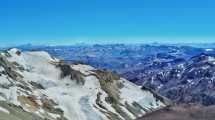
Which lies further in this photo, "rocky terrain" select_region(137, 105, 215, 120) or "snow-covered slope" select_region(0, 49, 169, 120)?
"snow-covered slope" select_region(0, 49, 169, 120)

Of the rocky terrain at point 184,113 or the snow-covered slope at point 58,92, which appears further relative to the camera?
the snow-covered slope at point 58,92

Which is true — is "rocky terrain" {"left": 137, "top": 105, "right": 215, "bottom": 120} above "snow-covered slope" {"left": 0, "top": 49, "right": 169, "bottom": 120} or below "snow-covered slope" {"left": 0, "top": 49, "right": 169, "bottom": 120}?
above

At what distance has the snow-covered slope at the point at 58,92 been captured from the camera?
146 m

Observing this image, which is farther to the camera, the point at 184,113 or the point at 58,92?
the point at 58,92

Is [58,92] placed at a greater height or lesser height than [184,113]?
lesser

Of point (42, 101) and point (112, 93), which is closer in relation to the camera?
point (42, 101)

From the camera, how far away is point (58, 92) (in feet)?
557

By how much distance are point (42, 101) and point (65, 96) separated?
15.3 m

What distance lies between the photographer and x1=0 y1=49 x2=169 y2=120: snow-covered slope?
14562 cm

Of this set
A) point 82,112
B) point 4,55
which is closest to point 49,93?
point 82,112

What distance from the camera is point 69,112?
150m

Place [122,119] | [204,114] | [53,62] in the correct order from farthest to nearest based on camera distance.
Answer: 1. [53,62]
2. [122,119]
3. [204,114]

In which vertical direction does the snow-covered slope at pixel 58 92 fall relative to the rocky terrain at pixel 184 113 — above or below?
below

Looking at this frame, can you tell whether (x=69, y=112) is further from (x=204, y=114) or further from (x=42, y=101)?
(x=204, y=114)
